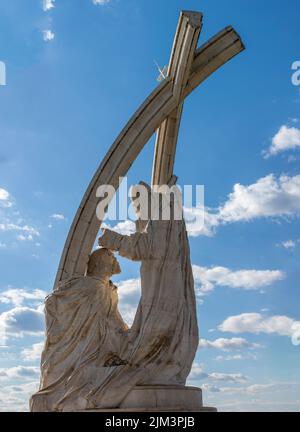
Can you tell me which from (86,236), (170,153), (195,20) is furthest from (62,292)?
(195,20)

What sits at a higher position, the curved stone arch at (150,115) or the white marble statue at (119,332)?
the curved stone arch at (150,115)

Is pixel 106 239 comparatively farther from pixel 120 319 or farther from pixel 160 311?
pixel 160 311

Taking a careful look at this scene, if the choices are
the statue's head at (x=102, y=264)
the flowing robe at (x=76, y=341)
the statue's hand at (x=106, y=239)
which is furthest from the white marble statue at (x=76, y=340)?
the statue's hand at (x=106, y=239)

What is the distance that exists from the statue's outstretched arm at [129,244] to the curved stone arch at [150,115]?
0.55 m

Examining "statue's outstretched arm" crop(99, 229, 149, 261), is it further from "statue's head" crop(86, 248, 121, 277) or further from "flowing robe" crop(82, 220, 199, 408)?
"statue's head" crop(86, 248, 121, 277)

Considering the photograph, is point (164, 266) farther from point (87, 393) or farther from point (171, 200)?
point (87, 393)

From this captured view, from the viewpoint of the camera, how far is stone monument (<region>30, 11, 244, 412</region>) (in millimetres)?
8750

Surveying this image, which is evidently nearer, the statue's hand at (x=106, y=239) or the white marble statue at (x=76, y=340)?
the white marble statue at (x=76, y=340)

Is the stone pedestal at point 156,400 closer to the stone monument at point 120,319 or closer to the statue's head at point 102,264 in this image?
the stone monument at point 120,319

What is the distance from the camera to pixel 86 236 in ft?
34.1

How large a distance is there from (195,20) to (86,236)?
468 cm

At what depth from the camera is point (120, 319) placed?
996 centimetres

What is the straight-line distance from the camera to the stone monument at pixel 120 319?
28.7 feet
